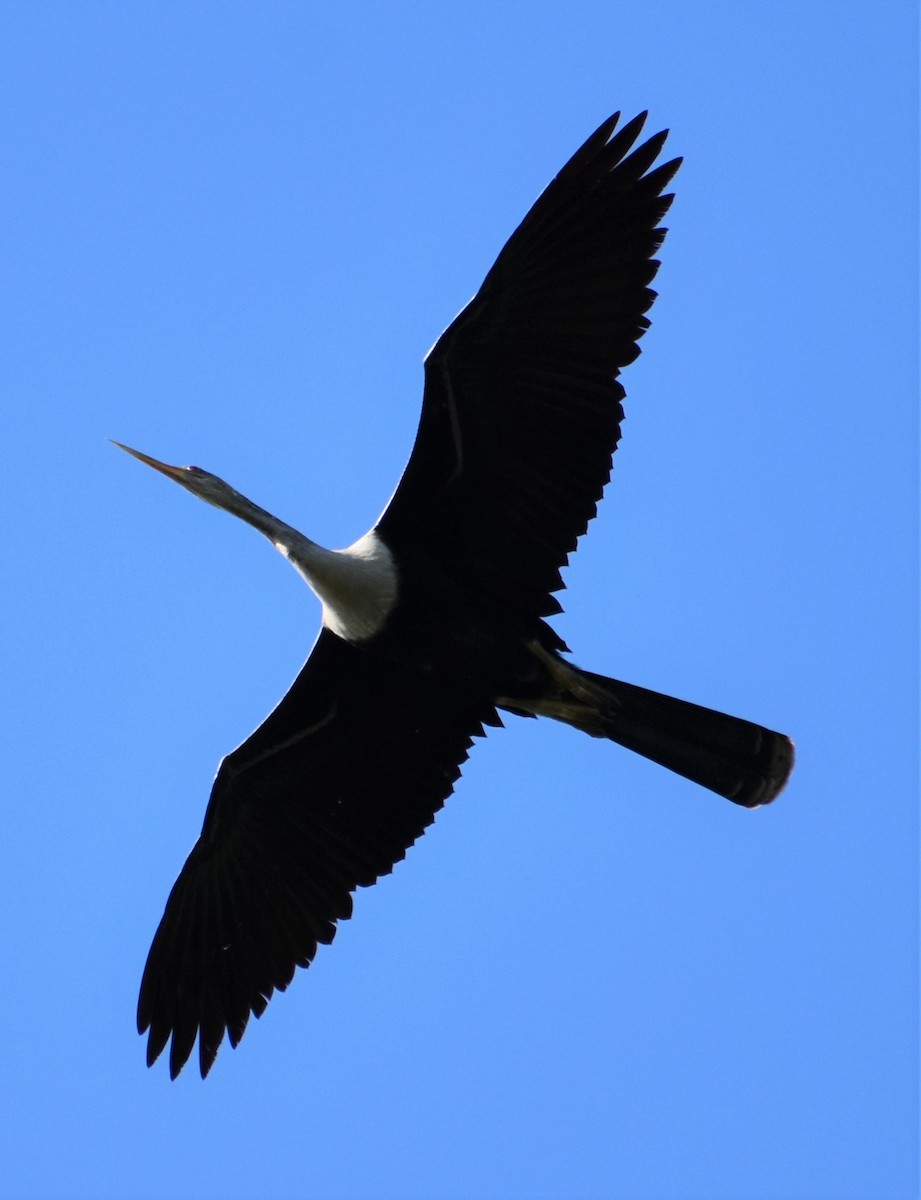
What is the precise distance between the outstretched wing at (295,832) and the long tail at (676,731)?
0.47m

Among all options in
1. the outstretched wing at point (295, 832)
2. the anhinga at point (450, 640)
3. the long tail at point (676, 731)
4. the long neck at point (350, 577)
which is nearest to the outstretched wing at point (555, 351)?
the anhinga at point (450, 640)

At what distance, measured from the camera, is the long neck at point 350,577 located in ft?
28.8

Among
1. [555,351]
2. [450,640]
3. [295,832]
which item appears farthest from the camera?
[295,832]

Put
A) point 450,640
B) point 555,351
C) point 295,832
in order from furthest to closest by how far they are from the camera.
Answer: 1. point 295,832
2. point 450,640
3. point 555,351

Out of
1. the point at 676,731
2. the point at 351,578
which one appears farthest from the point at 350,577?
the point at 676,731

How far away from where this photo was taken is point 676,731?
29.3 feet

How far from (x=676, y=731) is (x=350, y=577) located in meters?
1.78

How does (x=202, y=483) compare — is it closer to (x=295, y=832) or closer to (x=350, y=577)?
(x=350, y=577)

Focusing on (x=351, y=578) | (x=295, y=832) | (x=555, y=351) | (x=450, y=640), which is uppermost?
(x=555, y=351)

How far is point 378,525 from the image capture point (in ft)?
29.3

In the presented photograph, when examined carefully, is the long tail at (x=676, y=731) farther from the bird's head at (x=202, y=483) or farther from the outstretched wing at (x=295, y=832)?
the bird's head at (x=202, y=483)

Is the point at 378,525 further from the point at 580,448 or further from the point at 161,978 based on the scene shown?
the point at 161,978

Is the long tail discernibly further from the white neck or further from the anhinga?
the white neck

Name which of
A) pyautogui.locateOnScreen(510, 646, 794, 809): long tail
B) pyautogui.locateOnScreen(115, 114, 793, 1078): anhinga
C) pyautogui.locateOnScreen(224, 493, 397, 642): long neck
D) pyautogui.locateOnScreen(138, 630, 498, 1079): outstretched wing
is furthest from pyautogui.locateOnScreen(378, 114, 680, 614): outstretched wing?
pyautogui.locateOnScreen(138, 630, 498, 1079): outstretched wing
